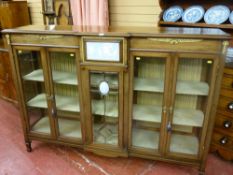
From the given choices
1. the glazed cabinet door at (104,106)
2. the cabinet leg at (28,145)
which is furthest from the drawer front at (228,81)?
the cabinet leg at (28,145)

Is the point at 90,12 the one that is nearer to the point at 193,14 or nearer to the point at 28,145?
the point at 193,14

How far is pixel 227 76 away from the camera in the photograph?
1713mm

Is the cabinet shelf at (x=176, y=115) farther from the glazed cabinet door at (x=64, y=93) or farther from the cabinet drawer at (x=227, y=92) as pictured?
the glazed cabinet door at (x=64, y=93)

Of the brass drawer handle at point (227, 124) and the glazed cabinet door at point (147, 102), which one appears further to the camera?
the brass drawer handle at point (227, 124)

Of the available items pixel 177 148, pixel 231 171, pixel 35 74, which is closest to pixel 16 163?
pixel 35 74

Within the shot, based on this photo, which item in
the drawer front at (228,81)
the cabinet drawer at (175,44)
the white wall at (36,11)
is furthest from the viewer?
the white wall at (36,11)

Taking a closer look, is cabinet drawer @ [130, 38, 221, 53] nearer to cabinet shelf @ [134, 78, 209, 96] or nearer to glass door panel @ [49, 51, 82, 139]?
cabinet shelf @ [134, 78, 209, 96]

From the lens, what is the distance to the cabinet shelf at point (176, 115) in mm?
1703

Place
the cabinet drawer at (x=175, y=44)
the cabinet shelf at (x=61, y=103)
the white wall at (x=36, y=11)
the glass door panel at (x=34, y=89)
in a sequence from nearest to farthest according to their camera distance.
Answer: the cabinet drawer at (x=175, y=44) < the glass door panel at (x=34, y=89) < the cabinet shelf at (x=61, y=103) < the white wall at (x=36, y=11)

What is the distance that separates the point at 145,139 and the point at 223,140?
705 millimetres

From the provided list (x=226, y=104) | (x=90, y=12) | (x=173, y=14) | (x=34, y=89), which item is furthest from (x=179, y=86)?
(x=34, y=89)

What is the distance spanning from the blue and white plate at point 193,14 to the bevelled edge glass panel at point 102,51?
811mm

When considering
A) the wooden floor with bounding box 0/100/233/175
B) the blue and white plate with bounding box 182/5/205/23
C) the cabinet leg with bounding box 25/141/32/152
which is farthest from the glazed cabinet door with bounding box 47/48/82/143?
the blue and white plate with bounding box 182/5/205/23

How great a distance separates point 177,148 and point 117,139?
521 millimetres
